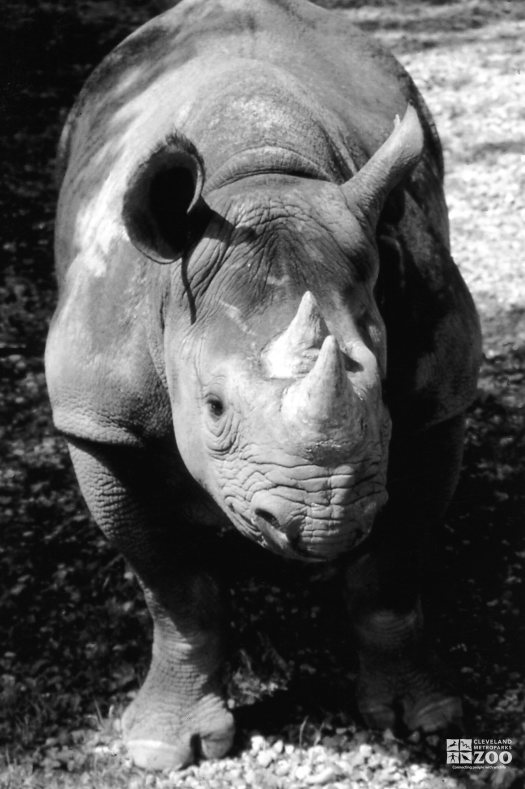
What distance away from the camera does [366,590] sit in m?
5.07

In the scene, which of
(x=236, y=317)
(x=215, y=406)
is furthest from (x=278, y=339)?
(x=215, y=406)

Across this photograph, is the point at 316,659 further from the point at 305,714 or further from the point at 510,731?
the point at 510,731

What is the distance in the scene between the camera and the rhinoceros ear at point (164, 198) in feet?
12.4

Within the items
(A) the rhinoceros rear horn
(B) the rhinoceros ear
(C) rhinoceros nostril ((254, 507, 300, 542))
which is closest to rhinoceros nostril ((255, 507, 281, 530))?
(C) rhinoceros nostril ((254, 507, 300, 542))

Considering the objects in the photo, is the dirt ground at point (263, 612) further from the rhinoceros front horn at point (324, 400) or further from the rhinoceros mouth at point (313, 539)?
the rhinoceros front horn at point (324, 400)

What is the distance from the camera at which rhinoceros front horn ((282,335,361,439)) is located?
3254 millimetres

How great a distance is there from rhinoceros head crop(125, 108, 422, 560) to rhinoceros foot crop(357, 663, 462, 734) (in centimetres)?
164

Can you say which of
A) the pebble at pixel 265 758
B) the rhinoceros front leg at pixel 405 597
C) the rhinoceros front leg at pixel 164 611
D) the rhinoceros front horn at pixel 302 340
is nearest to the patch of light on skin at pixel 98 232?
the rhinoceros front leg at pixel 164 611

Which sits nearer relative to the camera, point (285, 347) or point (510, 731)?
point (285, 347)

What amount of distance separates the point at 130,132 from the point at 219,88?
1.97ft

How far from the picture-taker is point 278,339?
11.5 feet

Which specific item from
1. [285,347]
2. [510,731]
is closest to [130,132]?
[285,347]

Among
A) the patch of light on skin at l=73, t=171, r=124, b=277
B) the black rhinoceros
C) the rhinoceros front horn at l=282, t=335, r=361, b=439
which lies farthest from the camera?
the patch of light on skin at l=73, t=171, r=124, b=277

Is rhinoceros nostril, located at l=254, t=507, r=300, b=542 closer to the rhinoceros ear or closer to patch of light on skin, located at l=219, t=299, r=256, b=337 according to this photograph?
patch of light on skin, located at l=219, t=299, r=256, b=337
